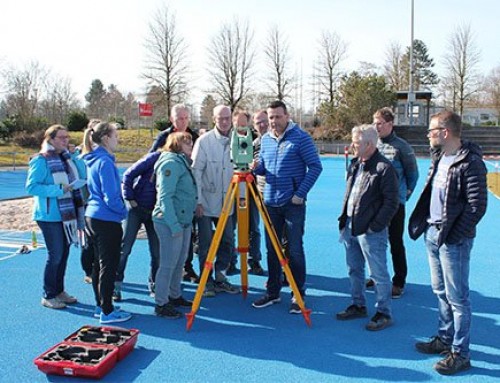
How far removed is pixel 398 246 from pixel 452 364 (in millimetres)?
2036

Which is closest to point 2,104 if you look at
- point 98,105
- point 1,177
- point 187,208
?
point 98,105

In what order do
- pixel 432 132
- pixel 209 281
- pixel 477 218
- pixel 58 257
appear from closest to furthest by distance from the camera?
pixel 477 218 < pixel 432 132 < pixel 58 257 < pixel 209 281

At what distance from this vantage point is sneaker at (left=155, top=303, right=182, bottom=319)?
485 cm

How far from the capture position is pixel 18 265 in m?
6.65

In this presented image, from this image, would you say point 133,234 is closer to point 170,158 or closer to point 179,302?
point 179,302

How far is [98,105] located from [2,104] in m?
16.3

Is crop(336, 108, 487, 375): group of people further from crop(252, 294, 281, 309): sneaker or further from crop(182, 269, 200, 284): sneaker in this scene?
crop(182, 269, 200, 284): sneaker

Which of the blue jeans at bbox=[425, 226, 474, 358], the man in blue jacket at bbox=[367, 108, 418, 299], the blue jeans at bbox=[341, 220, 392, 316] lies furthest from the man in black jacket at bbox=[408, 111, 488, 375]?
the man in blue jacket at bbox=[367, 108, 418, 299]

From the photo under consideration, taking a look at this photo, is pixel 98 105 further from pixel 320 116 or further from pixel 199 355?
pixel 199 355

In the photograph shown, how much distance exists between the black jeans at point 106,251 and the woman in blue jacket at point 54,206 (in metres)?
0.62

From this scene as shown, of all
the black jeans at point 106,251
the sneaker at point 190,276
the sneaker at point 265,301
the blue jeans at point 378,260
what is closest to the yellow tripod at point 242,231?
the sneaker at point 265,301

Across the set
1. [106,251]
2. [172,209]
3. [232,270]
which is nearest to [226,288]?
[232,270]

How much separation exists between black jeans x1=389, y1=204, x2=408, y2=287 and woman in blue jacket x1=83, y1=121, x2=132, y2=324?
2859 mm

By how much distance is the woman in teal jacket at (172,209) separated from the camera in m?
4.57
